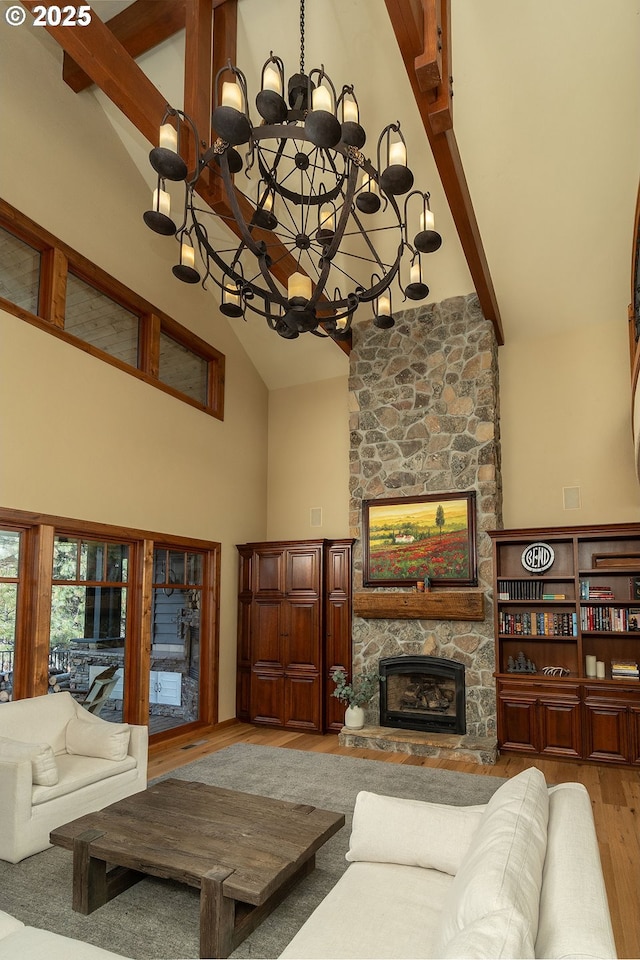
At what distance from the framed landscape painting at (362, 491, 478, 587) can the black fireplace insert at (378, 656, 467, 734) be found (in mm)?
883

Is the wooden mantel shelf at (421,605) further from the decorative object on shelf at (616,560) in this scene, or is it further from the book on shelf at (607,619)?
the decorative object on shelf at (616,560)

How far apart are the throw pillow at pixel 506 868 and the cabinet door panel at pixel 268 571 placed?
548cm

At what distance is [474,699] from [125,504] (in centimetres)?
415

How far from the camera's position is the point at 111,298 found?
6348 mm

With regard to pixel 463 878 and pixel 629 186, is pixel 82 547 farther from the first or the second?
pixel 629 186

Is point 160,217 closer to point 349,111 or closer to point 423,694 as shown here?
point 349,111

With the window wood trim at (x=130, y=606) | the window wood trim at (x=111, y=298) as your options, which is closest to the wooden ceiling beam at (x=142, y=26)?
the window wood trim at (x=111, y=298)

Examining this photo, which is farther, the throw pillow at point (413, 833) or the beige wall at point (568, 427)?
the beige wall at point (568, 427)

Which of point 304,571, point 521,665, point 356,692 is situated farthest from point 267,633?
point 521,665

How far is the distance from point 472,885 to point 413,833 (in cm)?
113

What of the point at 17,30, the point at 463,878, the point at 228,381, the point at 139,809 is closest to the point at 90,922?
the point at 139,809

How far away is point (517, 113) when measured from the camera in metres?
5.25

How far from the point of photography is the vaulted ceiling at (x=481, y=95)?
457cm

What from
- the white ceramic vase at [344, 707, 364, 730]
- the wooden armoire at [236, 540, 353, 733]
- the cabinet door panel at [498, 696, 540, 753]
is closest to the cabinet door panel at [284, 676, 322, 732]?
the wooden armoire at [236, 540, 353, 733]
